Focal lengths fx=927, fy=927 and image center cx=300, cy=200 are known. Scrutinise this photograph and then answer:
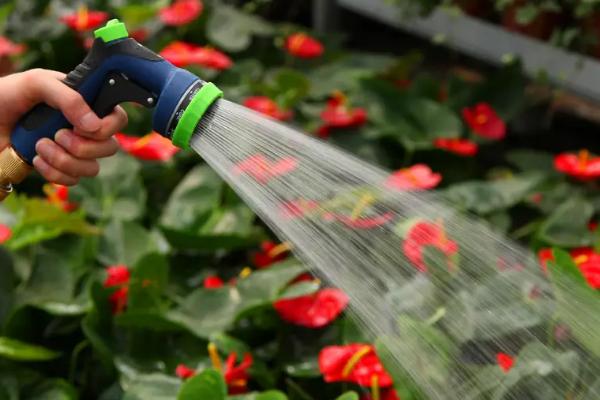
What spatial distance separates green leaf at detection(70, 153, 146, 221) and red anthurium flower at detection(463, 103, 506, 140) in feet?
2.02

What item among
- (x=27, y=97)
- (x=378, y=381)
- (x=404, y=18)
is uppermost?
(x=27, y=97)

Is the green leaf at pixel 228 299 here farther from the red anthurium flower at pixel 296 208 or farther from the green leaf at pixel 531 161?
the green leaf at pixel 531 161

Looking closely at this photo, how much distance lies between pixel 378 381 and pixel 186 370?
25cm

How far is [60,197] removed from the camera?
150 cm

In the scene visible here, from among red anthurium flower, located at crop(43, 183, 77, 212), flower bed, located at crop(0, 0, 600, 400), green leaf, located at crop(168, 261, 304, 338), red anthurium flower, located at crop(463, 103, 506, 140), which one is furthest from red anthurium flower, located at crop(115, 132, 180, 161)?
red anthurium flower, located at crop(463, 103, 506, 140)

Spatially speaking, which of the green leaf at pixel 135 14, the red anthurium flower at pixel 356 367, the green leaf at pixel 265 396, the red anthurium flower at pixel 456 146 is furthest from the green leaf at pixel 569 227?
the green leaf at pixel 135 14

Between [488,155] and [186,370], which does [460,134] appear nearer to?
[488,155]

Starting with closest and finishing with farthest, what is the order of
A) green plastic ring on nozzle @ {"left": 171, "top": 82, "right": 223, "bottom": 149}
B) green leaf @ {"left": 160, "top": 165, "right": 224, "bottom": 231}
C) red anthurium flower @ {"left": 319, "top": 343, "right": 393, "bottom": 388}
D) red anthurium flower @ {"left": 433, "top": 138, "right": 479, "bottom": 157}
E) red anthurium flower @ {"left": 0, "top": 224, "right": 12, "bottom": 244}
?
green plastic ring on nozzle @ {"left": 171, "top": 82, "right": 223, "bottom": 149} < red anthurium flower @ {"left": 319, "top": 343, "right": 393, "bottom": 388} < red anthurium flower @ {"left": 0, "top": 224, "right": 12, "bottom": 244} < green leaf @ {"left": 160, "top": 165, "right": 224, "bottom": 231} < red anthurium flower @ {"left": 433, "top": 138, "right": 479, "bottom": 157}

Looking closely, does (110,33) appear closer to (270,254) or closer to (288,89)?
(270,254)

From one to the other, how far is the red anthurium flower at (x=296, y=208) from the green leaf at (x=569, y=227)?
1.64ft

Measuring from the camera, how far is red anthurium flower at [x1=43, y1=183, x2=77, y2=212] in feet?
4.88

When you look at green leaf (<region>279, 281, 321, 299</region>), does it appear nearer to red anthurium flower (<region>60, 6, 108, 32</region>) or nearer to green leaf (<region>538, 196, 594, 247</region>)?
green leaf (<region>538, 196, 594, 247</region>)

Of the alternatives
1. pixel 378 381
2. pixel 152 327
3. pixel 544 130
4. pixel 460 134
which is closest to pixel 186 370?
pixel 152 327

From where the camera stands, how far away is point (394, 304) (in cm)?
102
